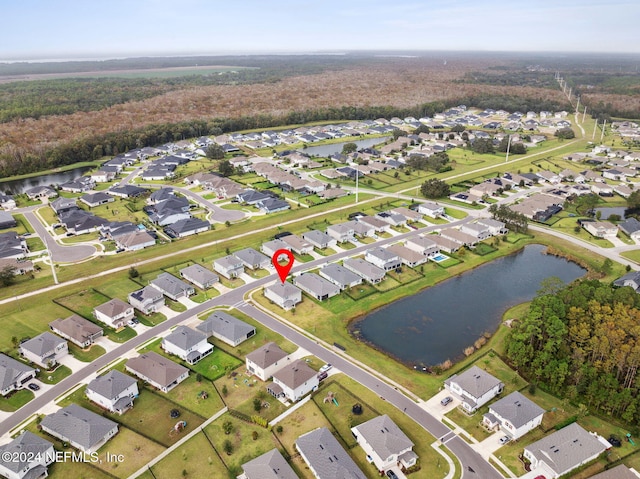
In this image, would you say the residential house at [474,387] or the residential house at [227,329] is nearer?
Result: the residential house at [474,387]

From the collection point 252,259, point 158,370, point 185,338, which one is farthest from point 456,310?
point 158,370

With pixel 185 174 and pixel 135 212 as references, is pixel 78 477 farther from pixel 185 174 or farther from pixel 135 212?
pixel 185 174

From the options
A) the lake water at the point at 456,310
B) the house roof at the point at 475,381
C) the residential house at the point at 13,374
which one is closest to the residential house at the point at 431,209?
the lake water at the point at 456,310

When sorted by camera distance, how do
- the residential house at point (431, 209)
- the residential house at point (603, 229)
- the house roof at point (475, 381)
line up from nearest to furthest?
the house roof at point (475, 381) → the residential house at point (603, 229) → the residential house at point (431, 209)

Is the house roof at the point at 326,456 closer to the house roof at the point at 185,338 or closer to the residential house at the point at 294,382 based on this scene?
the residential house at the point at 294,382

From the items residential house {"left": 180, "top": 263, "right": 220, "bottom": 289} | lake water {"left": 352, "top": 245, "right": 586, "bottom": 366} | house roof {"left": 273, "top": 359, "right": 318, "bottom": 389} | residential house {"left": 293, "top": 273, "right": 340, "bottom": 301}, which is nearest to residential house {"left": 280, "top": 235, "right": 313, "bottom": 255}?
residential house {"left": 293, "top": 273, "right": 340, "bottom": 301}

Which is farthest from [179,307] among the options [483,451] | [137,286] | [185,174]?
[185,174]
